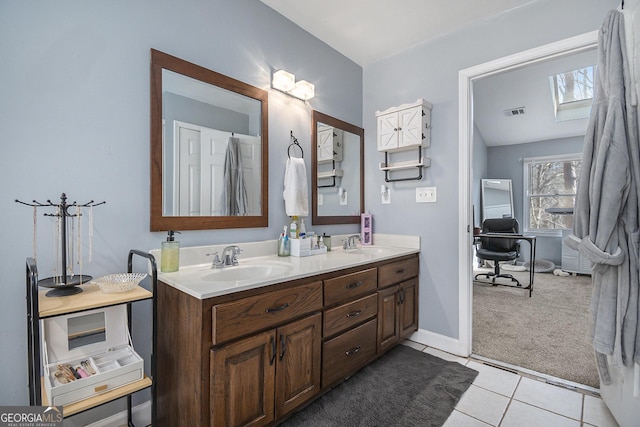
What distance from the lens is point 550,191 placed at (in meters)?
5.61

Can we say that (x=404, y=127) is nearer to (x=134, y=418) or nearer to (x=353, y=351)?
(x=353, y=351)

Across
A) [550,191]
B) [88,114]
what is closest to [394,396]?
[88,114]

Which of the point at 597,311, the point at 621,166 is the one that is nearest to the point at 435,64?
the point at 621,166

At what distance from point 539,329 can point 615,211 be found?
1.92m

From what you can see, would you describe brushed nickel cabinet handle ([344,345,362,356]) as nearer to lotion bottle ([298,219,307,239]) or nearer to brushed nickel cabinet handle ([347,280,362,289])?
brushed nickel cabinet handle ([347,280,362,289])

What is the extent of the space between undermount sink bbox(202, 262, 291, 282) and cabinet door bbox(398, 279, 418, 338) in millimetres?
1035

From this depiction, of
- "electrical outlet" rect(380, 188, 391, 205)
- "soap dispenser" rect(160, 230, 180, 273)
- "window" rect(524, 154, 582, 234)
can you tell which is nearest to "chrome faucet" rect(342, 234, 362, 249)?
"electrical outlet" rect(380, 188, 391, 205)

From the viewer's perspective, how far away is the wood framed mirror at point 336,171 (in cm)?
244

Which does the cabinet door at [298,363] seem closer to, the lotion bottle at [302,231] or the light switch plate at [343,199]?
the lotion bottle at [302,231]

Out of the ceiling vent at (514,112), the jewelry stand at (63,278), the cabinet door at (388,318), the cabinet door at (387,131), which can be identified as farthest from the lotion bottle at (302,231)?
the ceiling vent at (514,112)

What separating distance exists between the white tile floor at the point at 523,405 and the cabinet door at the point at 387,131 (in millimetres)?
1806

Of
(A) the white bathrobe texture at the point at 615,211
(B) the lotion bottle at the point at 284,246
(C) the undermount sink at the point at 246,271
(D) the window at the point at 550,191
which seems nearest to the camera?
(A) the white bathrobe texture at the point at 615,211

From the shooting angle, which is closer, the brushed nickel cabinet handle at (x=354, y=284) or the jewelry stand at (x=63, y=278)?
the jewelry stand at (x=63, y=278)

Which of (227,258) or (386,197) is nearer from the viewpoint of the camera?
(227,258)
